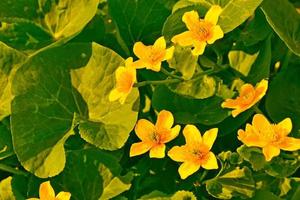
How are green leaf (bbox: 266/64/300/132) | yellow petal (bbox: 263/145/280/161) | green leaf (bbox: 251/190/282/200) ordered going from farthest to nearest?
green leaf (bbox: 266/64/300/132) < green leaf (bbox: 251/190/282/200) < yellow petal (bbox: 263/145/280/161)

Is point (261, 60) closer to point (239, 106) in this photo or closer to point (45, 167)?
point (239, 106)

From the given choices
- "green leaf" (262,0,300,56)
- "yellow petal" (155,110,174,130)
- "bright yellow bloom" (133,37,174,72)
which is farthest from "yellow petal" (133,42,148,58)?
"green leaf" (262,0,300,56)

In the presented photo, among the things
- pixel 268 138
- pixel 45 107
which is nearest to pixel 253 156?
pixel 268 138

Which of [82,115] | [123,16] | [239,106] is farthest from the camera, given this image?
[123,16]

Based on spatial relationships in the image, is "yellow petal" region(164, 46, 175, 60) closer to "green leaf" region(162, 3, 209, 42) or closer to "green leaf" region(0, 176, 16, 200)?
"green leaf" region(162, 3, 209, 42)

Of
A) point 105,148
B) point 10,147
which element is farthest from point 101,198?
point 10,147

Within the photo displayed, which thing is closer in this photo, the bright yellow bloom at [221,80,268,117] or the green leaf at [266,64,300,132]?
the bright yellow bloom at [221,80,268,117]
